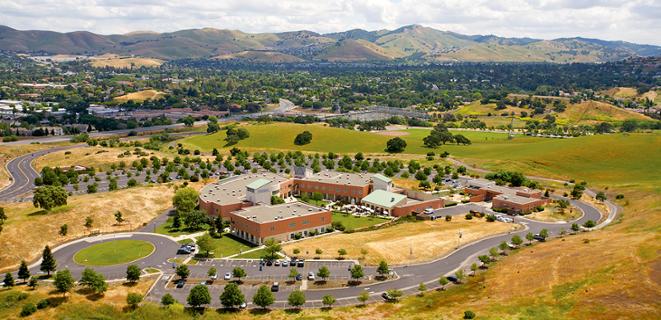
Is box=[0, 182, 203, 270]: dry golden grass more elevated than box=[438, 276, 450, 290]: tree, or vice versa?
box=[438, 276, 450, 290]: tree

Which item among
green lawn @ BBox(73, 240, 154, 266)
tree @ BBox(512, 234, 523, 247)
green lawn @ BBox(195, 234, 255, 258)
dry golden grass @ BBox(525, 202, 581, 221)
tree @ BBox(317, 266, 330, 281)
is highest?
tree @ BBox(512, 234, 523, 247)

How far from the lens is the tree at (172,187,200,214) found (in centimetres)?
11369

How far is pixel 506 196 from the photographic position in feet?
424

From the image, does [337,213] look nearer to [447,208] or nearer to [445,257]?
[447,208]

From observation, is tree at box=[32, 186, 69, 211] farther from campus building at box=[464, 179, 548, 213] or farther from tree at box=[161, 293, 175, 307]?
campus building at box=[464, 179, 548, 213]

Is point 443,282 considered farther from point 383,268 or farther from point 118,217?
point 118,217

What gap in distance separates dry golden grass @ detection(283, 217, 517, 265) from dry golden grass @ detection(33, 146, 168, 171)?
9472 cm

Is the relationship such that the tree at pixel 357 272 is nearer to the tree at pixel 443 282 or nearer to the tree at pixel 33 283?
the tree at pixel 443 282

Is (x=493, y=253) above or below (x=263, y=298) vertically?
above

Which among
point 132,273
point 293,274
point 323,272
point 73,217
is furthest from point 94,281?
point 73,217

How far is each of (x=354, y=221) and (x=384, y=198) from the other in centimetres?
1205

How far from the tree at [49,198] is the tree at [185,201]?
22.6 meters

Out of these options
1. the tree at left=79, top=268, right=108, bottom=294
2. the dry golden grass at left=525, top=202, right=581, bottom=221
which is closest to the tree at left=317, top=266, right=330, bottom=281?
the tree at left=79, top=268, right=108, bottom=294

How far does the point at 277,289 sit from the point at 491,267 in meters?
36.2
